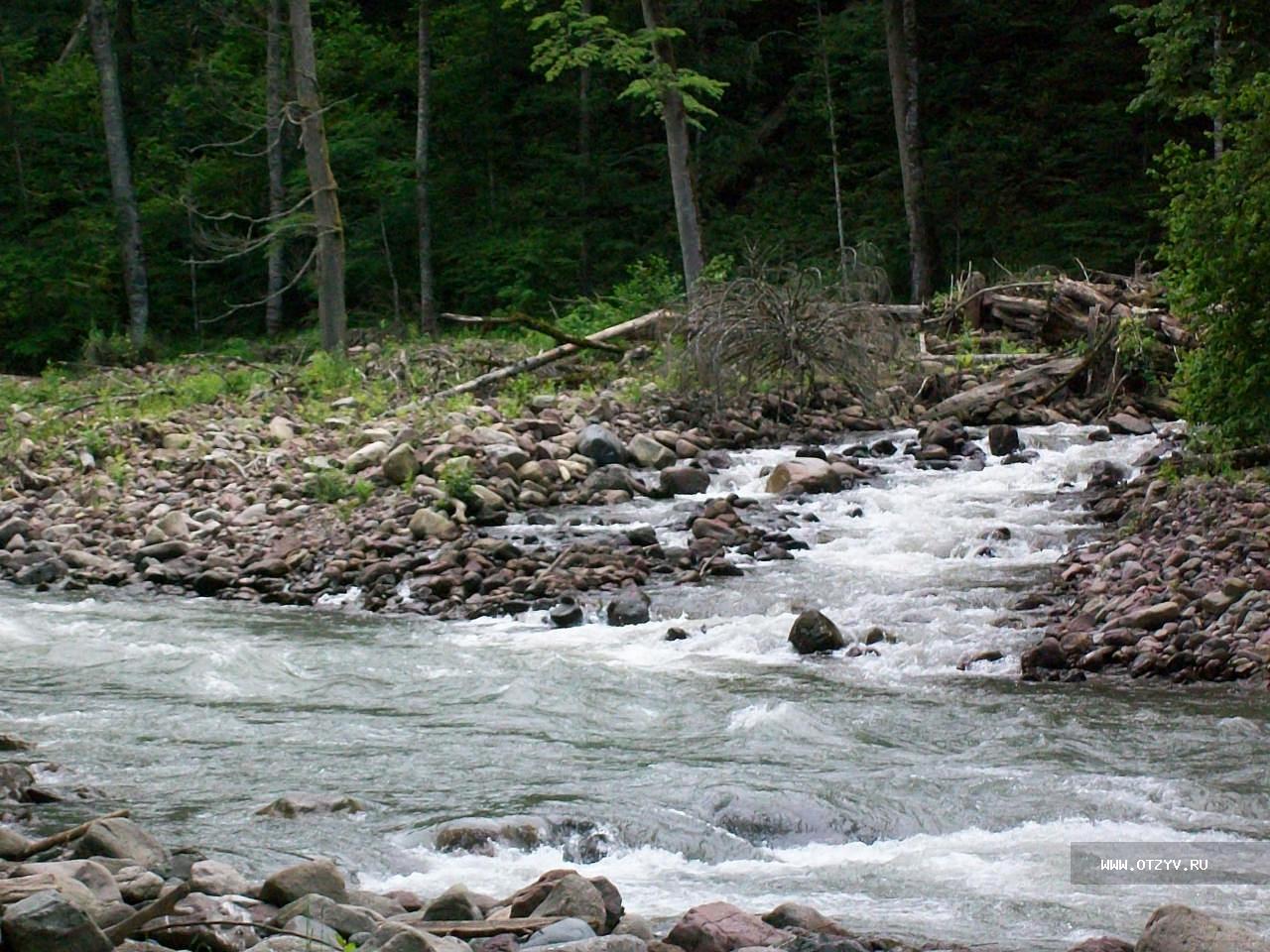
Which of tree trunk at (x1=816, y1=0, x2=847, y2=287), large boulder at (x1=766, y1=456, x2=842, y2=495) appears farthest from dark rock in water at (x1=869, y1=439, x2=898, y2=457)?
tree trunk at (x1=816, y1=0, x2=847, y2=287)

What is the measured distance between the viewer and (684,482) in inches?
518

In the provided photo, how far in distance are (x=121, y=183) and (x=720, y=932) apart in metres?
23.6

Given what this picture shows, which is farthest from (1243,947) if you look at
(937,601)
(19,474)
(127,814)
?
(19,474)

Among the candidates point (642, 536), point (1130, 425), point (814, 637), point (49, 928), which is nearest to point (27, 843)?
point (49, 928)

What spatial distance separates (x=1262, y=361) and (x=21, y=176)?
906 inches

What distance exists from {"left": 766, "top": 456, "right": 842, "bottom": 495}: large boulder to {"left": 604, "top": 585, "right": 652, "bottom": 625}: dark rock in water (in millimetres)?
3209

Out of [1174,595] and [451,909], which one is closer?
[451,909]

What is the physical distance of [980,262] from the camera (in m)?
24.2

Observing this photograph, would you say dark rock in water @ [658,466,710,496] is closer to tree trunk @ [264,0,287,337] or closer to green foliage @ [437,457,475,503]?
green foliage @ [437,457,475,503]

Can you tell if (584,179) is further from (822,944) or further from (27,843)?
(822,944)

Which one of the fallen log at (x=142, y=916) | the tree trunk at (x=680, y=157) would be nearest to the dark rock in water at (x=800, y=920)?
the fallen log at (x=142, y=916)

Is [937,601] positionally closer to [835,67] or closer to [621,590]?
[621,590]

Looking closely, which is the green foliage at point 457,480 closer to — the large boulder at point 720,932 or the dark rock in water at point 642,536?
the dark rock in water at point 642,536

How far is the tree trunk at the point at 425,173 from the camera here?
25516 millimetres
